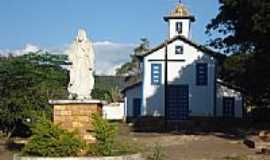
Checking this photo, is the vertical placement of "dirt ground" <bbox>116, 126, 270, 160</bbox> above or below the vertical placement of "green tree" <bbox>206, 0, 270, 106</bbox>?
below

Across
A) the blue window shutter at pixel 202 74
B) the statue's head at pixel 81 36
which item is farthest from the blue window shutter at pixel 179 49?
the statue's head at pixel 81 36

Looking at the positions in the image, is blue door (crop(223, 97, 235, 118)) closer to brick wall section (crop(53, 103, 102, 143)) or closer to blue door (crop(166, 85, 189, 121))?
blue door (crop(166, 85, 189, 121))

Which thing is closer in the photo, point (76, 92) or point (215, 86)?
point (76, 92)

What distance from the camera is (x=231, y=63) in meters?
30.6

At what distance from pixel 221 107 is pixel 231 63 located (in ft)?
45.8

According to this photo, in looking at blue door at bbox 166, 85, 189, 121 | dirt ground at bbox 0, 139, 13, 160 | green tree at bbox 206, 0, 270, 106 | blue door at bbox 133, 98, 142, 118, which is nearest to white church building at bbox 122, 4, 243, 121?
blue door at bbox 166, 85, 189, 121

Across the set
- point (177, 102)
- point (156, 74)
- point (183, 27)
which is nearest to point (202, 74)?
point (177, 102)

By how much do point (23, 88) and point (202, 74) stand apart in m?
17.5

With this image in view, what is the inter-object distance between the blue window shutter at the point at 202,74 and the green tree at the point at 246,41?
35.3 ft

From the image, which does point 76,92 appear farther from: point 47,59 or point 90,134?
point 47,59

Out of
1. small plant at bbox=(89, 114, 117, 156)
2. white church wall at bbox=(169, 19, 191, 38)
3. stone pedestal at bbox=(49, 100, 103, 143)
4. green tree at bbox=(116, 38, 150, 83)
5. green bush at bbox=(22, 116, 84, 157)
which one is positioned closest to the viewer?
green bush at bbox=(22, 116, 84, 157)

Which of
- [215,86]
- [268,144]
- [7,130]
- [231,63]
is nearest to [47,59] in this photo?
[7,130]

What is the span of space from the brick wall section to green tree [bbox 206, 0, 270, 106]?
12.9 metres

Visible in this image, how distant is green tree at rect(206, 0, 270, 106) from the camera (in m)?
26.5
